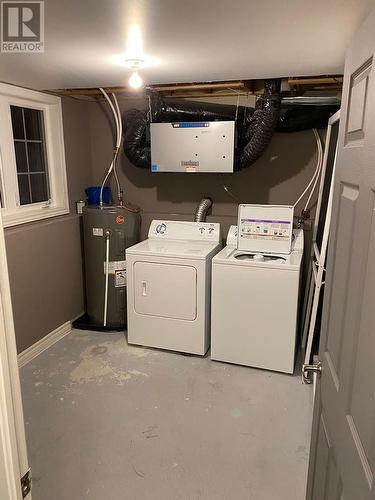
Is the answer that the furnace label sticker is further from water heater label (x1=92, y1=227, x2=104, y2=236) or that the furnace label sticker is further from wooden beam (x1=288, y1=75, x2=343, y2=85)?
water heater label (x1=92, y1=227, x2=104, y2=236)

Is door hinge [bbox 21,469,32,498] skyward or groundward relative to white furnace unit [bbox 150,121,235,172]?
groundward

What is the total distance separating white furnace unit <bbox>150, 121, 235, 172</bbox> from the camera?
3.01 m

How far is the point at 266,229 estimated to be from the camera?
3057mm

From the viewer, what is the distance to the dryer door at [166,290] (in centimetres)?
302

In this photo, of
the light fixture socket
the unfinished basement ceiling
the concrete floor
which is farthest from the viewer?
the light fixture socket

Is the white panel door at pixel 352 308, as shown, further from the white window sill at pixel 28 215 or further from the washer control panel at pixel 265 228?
the white window sill at pixel 28 215

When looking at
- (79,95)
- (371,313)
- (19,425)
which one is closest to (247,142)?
(79,95)

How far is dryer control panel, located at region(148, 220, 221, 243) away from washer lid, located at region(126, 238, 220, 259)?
0.15 feet

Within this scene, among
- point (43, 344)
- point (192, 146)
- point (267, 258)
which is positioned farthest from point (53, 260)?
point (267, 258)

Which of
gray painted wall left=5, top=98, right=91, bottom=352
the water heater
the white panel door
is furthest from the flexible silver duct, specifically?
the white panel door

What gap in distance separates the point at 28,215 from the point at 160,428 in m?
1.90

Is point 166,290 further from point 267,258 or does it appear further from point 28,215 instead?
point 28,215

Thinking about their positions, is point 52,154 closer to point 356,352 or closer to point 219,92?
point 219,92

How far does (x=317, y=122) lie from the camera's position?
9.84 feet
